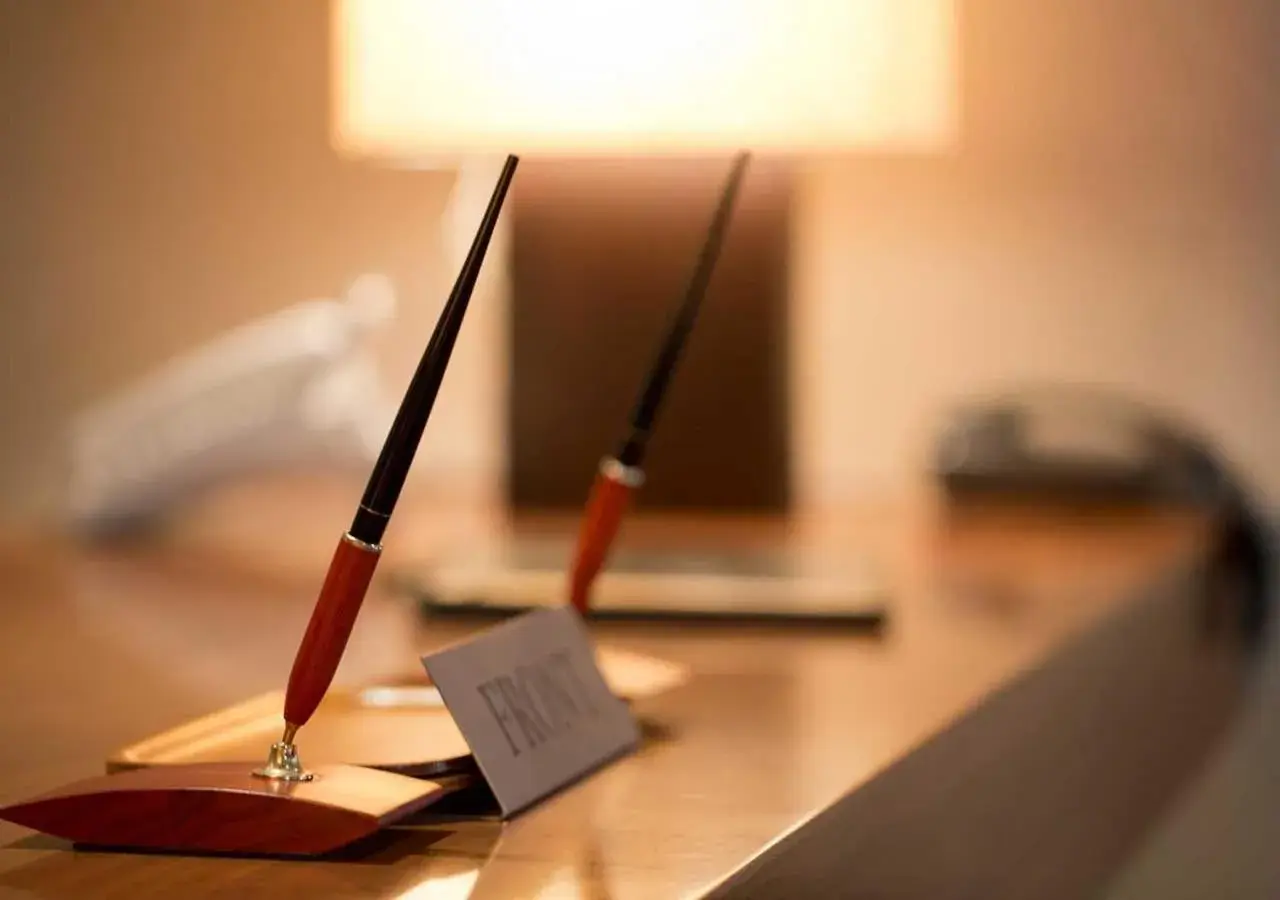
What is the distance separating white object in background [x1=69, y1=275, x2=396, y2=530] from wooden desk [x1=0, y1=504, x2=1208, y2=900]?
219 millimetres

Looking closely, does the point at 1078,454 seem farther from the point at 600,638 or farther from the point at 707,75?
the point at 600,638

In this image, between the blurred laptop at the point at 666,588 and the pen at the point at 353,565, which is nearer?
the pen at the point at 353,565

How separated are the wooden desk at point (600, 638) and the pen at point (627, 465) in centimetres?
7

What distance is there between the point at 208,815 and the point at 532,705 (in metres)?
0.15

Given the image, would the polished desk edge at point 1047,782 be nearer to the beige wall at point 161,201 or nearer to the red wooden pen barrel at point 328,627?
the red wooden pen barrel at point 328,627

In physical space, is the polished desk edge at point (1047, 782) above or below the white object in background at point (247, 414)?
below

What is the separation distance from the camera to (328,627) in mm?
511

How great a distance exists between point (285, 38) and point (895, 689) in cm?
163

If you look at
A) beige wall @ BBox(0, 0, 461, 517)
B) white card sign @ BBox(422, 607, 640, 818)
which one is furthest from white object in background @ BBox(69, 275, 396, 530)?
white card sign @ BBox(422, 607, 640, 818)

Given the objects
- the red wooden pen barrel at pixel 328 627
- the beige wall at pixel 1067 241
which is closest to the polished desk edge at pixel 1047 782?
the red wooden pen barrel at pixel 328 627

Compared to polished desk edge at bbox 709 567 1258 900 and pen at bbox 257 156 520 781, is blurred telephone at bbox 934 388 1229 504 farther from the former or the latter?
pen at bbox 257 156 520 781

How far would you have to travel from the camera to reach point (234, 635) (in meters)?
0.96

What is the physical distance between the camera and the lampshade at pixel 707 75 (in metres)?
1.21

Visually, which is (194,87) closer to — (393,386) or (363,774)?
(393,386)
